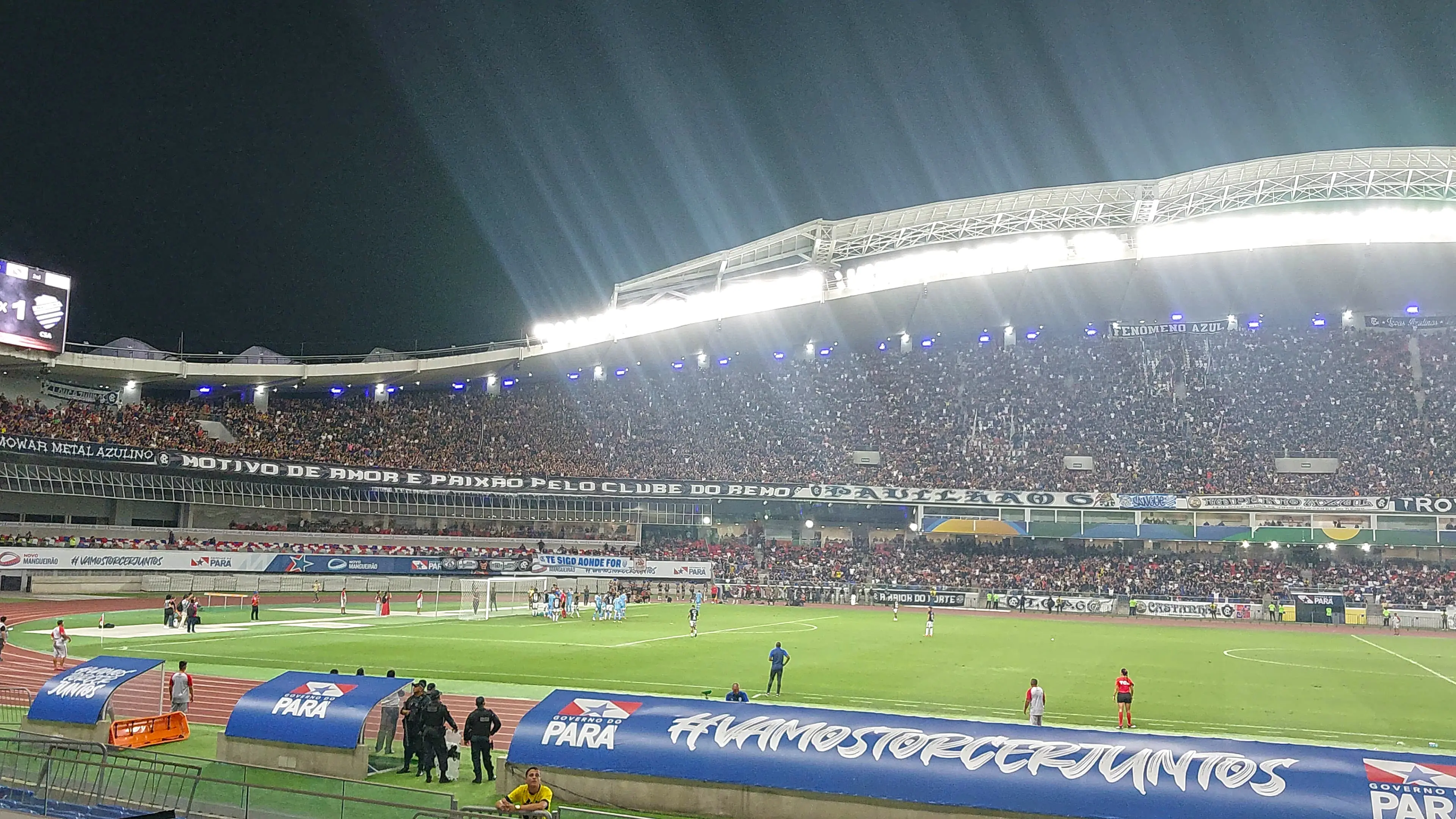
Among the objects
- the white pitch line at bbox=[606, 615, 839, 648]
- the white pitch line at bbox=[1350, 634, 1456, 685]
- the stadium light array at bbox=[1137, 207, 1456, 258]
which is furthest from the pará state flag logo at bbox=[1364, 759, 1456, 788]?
the stadium light array at bbox=[1137, 207, 1456, 258]

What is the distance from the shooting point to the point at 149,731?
16.5m

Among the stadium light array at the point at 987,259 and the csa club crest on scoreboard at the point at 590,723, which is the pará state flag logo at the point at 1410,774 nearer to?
the csa club crest on scoreboard at the point at 590,723

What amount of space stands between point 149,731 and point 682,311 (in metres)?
49.8

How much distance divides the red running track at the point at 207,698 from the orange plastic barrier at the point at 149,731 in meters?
1.58

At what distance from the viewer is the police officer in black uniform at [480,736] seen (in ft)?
46.1

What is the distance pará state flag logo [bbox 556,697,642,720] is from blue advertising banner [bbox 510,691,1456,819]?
0.03 meters

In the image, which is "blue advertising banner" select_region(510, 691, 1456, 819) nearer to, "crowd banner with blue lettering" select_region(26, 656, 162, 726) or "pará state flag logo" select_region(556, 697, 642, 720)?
"pará state flag logo" select_region(556, 697, 642, 720)

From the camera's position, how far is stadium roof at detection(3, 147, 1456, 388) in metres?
46.2

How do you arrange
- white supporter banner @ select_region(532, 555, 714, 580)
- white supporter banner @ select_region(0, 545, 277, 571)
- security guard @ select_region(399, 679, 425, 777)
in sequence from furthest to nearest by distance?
white supporter banner @ select_region(532, 555, 714, 580)
white supporter banner @ select_region(0, 545, 277, 571)
security guard @ select_region(399, 679, 425, 777)

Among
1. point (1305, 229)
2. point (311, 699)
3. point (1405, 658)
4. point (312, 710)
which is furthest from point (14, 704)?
point (1305, 229)

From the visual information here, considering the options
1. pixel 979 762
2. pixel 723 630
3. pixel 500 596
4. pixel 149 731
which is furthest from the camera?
pixel 500 596

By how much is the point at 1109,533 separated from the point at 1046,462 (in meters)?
8.01

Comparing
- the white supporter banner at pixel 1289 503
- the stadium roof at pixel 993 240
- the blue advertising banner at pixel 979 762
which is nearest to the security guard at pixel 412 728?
the blue advertising banner at pixel 979 762

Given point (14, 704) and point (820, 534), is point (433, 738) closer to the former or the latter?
point (14, 704)
